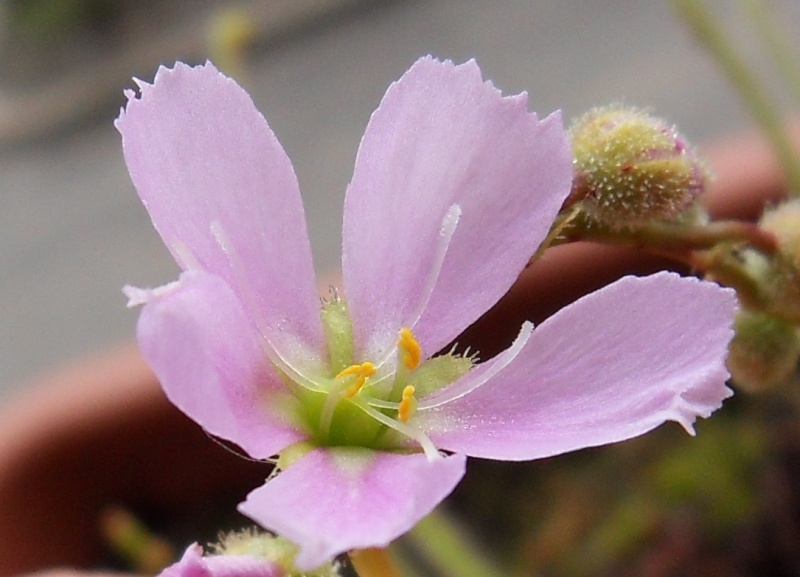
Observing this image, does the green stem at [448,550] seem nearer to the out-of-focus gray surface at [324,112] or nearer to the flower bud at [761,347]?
the flower bud at [761,347]

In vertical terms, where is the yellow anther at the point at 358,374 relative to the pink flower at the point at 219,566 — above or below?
above

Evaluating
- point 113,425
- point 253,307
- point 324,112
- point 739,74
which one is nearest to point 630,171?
point 253,307

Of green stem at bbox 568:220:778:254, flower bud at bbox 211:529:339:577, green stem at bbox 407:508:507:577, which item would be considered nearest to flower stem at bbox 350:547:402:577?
flower bud at bbox 211:529:339:577

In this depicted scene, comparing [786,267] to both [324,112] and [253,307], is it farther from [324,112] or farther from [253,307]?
[324,112]

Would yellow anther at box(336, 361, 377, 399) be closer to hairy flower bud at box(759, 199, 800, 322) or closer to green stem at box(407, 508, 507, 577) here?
hairy flower bud at box(759, 199, 800, 322)

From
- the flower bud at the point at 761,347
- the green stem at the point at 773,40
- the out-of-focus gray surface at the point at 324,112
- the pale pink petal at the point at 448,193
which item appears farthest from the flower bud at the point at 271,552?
the out-of-focus gray surface at the point at 324,112

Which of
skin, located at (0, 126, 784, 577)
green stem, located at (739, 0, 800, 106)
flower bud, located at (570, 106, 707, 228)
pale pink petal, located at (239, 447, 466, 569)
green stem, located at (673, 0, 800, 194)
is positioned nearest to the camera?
pale pink petal, located at (239, 447, 466, 569)

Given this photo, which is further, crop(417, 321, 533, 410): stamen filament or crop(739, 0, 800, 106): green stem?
crop(739, 0, 800, 106): green stem
